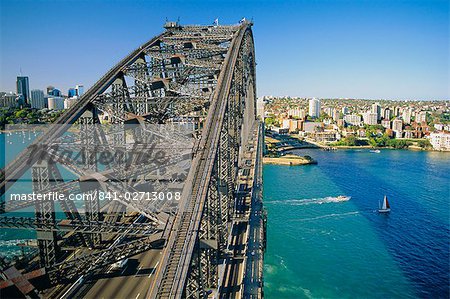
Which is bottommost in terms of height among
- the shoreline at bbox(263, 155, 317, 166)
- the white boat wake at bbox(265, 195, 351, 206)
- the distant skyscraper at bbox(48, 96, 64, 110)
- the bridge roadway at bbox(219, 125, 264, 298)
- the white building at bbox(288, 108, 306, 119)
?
the white boat wake at bbox(265, 195, 351, 206)

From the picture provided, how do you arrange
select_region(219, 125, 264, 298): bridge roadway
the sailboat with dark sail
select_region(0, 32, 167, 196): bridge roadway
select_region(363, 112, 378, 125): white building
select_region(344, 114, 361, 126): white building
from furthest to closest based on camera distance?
select_region(344, 114, 361, 126): white building < select_region(363, 112, 378, 125): white building < the sailboat with dark sail < select_region(219, 125, 264, 298): bridge roadway < select_region(0, 32, 167, 196): bridge roadway

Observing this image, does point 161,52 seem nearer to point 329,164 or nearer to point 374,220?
point 374,220

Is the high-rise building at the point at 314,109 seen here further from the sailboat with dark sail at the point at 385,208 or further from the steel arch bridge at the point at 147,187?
the steel arch bridge at the point at 147,187

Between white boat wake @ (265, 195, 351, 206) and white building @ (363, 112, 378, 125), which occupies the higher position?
white building @ (363, 112, 378, 125)

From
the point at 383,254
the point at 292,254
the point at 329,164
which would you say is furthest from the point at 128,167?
the point at 329,164

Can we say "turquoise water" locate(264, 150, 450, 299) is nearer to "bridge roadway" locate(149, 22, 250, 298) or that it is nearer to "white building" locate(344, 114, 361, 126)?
"bridge roadway" locate(149, 22, 250, 298)

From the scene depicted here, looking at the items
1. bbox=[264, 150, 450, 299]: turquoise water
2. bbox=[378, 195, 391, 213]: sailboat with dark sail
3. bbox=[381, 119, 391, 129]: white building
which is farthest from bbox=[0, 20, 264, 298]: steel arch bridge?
bbox=[381, 119, 391, 129]: white building

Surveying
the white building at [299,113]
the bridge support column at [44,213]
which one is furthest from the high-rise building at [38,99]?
the white building at [299,113]
